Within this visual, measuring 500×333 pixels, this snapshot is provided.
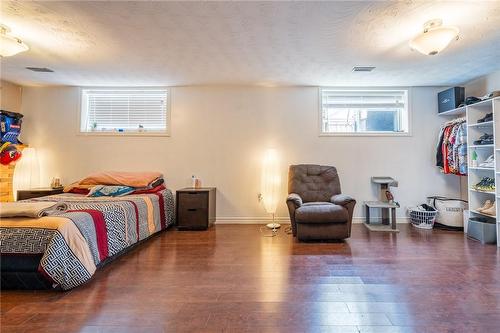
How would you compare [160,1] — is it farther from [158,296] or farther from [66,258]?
[158,296]

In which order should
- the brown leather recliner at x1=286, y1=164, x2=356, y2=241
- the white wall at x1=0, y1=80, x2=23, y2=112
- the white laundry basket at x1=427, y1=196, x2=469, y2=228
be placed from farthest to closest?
the white wall at x1=0, y1=80, x2=23, y2=112 < the white laundry basket at x1=427, y1=196, x2=469, y2=228 < the brown leather recliner at x1=286, y1=164, x2=356, y2=241

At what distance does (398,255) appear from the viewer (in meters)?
2.61

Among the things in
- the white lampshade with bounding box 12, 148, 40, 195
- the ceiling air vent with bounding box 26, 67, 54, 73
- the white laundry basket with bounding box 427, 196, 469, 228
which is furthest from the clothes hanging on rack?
the white lampshade with bounding box 12, 148, 40, 195

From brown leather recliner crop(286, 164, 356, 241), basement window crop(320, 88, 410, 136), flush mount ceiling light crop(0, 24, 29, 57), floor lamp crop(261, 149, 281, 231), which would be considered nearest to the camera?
flush mount ceiling light crop(0, 24, 29, 57)

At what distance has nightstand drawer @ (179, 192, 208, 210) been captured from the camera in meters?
3.74

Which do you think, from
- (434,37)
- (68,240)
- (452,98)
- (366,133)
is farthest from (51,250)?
(452,98)

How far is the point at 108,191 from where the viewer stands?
345cm

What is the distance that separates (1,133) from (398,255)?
5606 mm

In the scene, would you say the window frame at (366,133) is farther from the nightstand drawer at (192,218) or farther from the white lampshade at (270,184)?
the nightstand drawer at (192,218)

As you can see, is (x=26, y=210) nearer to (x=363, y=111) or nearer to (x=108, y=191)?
(x=108, y=191)

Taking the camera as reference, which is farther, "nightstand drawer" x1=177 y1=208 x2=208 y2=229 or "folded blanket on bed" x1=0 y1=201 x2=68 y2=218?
"nightstand drawer" x1=177 y1=208 x2=208 y2=229

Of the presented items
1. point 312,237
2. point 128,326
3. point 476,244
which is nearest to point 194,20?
point 128,326

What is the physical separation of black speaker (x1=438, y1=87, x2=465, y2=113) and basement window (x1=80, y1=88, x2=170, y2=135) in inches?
181

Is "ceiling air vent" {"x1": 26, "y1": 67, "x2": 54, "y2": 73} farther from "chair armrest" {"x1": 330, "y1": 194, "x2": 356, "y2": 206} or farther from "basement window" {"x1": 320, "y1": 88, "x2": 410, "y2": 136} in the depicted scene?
"chair armrest" {"x1": 330, "y1": 194, "x2": 356, "y2": 206}
